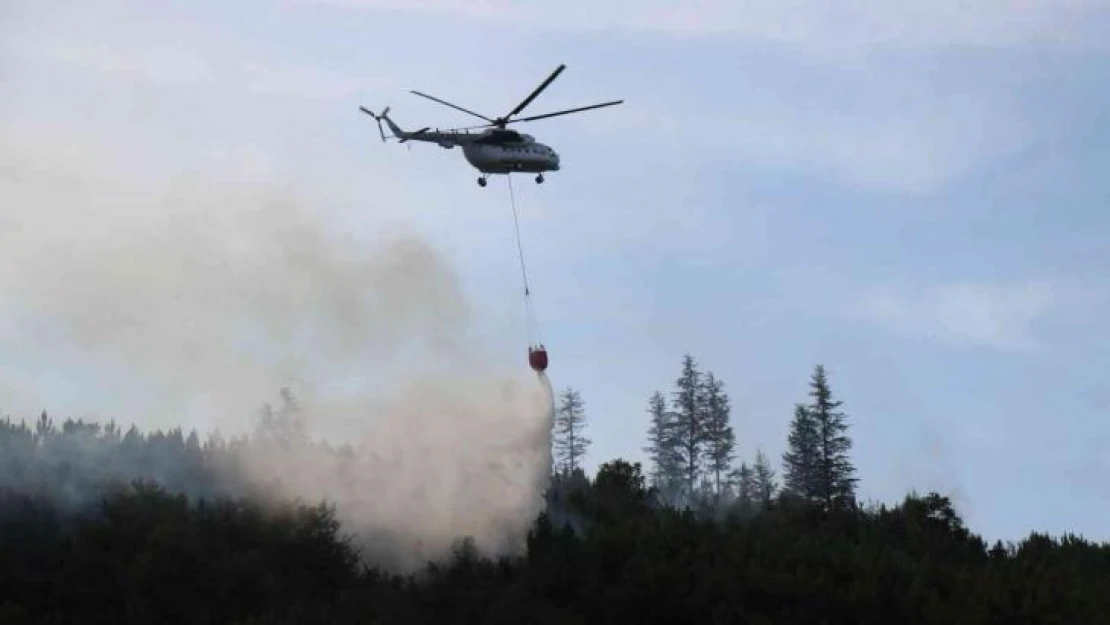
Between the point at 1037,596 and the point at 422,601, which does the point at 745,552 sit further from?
the point at 422,601

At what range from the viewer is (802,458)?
128375 mm

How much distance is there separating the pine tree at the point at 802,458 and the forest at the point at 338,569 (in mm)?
39702

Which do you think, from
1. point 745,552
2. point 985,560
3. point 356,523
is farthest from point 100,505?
point 985,560

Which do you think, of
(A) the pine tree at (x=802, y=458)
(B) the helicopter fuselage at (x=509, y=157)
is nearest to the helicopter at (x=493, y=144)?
(B) the helicopter fuselage at (x=509, y=157)

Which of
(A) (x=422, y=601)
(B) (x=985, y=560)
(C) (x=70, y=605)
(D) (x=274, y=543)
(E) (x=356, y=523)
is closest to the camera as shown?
(C) (x=70, y=605)

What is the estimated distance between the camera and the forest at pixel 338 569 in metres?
58.2

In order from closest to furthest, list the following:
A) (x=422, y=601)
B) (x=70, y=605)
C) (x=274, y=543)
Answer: (x=70, y=605) < (x=422, y=601) < (x=274, y=543)

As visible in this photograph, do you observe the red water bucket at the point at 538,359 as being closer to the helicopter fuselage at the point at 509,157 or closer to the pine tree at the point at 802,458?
the helicopter fuselage at the point at 509,157

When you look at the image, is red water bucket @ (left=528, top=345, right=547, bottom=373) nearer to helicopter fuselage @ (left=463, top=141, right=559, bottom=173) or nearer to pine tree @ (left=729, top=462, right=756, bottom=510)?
helicopter fuselage @ (left=463, top=141, right=559, bottom=173)

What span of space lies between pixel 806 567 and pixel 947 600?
23.7 feet

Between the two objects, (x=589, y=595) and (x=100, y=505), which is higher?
(x=100, y=505)

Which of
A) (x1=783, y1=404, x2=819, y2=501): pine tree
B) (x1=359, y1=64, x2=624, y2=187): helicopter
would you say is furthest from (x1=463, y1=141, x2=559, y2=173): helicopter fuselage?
(x1=783, y1=404, x2=819, y2=501): pine tree

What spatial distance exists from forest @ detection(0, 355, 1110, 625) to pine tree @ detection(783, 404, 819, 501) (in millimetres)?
39702

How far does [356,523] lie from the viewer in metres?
70.3
